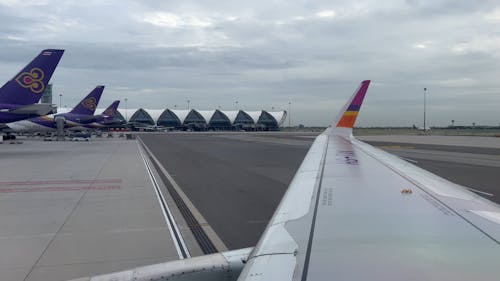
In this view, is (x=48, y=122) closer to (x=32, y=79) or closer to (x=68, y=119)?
(x=68, y=119)

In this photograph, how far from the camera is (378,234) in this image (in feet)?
9.13

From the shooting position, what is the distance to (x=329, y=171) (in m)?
5.98

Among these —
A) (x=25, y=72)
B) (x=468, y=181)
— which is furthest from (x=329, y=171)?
(x=25, y=72)

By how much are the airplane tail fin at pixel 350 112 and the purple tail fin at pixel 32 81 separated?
64.7 feet

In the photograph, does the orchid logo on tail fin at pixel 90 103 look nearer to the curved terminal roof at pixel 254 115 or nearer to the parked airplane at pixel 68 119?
the parked airplane at pixel 68 119

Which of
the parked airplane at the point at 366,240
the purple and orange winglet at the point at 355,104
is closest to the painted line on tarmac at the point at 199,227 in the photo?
the parked airplane at the point at 366,240

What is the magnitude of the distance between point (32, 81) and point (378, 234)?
2734cm

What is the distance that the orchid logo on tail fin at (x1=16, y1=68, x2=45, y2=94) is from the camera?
1038 inches

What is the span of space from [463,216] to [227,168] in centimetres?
1666

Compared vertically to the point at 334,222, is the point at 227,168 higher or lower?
lower

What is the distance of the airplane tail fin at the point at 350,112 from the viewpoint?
1112cm

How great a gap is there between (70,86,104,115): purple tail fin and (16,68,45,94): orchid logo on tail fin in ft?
84.1

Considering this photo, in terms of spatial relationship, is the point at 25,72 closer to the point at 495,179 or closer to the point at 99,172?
the point at 99,172

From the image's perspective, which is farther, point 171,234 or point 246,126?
point 246,126
